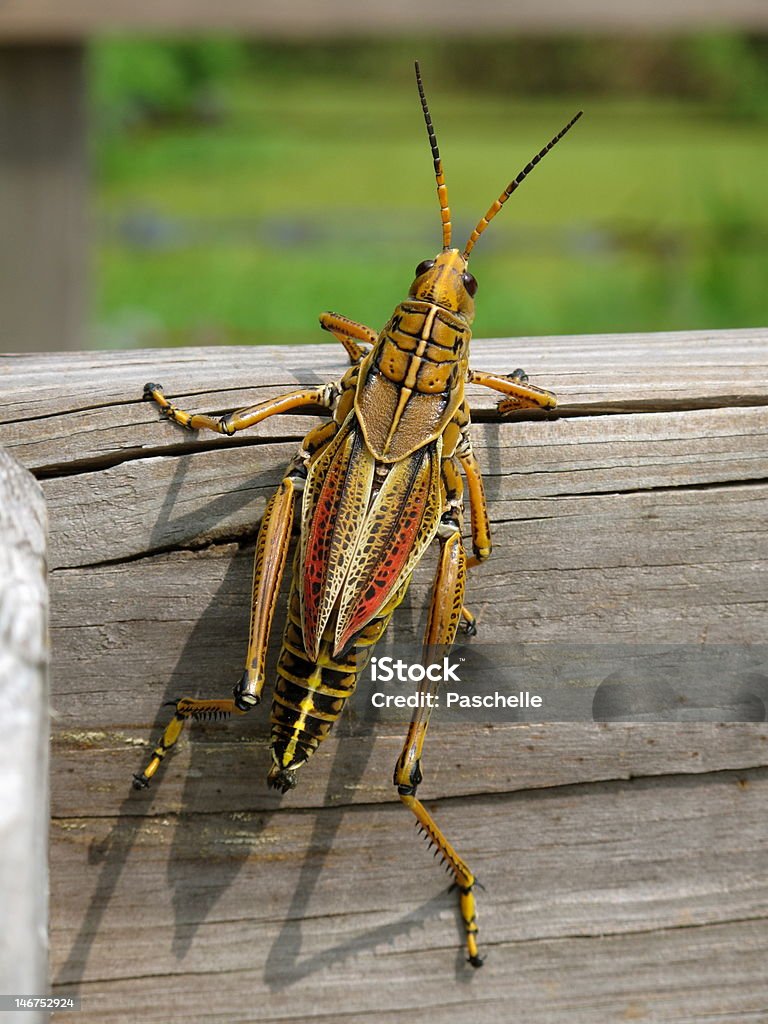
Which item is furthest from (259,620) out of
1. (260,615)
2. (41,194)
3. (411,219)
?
(411,219)

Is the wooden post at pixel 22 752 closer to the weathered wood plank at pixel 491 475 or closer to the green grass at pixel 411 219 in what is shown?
the weathered wood plank at pixel 491 475

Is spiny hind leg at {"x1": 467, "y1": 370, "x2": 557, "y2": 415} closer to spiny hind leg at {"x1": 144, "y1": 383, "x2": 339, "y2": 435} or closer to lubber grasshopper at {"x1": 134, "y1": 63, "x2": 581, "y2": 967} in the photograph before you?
lubber grasshopper at {"x1": 134, "y1": 63, "x2": 581, "y2": 967}

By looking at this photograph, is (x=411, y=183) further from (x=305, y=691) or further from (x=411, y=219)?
(x=305, y=691)

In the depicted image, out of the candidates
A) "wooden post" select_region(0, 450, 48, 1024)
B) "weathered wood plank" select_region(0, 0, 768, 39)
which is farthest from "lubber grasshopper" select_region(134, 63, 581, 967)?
"weathered wood plank" select_region(0, 0, 768, 39)

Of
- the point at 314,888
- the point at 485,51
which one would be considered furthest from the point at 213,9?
the point at 485,51

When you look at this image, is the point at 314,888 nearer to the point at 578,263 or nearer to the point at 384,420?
the point at 384,420

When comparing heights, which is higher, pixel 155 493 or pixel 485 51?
pixel 485 51
